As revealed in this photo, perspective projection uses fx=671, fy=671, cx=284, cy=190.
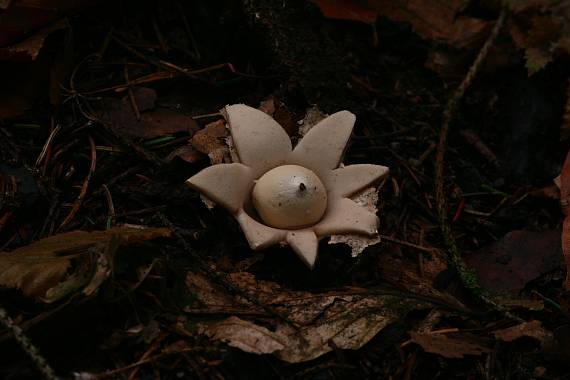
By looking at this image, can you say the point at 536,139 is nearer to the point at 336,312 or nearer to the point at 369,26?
the point at 369,26

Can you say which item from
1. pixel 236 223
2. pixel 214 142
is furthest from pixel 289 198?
pixel 214 142

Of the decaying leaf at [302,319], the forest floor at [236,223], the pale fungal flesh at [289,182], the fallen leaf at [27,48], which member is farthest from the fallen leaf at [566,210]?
the fallen leaf at [27,48]

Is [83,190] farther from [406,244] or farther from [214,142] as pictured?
[406,244]

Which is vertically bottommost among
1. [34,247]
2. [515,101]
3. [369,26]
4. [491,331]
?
[491,331]

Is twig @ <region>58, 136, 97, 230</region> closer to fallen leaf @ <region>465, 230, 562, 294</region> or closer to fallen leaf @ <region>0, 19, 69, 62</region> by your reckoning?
fallen leaf @ <region>0, 19, 69, 62</region>

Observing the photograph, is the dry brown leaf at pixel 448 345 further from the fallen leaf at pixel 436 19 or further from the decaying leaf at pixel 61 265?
the fallen leaf at pixel 436 19

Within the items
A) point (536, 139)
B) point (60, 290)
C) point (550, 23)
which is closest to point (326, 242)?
point (60, 290)
